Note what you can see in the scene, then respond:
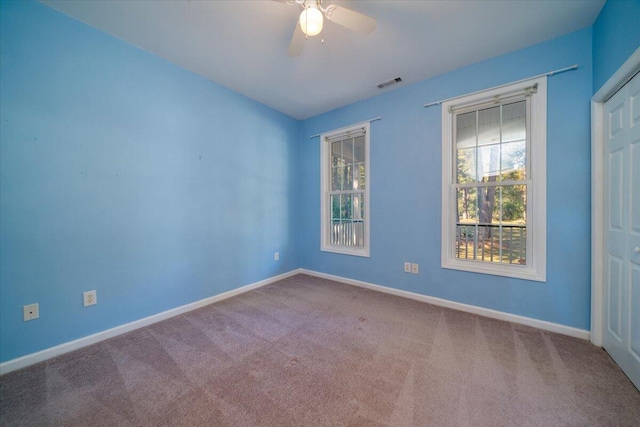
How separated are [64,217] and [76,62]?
4.19ft

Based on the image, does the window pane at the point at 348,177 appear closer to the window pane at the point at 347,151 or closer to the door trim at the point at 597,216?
the window pane at the point at 347,151

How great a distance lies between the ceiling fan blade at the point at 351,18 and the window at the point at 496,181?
1.51m

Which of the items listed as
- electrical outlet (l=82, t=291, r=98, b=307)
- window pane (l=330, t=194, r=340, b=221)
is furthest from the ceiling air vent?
electrical outlet (l=82, t=291, r=98, b=307)

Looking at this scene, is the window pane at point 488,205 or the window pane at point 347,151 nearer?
the window pane at point 488,205

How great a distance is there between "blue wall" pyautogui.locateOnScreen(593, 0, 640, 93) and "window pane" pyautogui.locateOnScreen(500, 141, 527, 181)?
0.61 metres

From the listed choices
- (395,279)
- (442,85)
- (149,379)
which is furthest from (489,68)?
(149,379)

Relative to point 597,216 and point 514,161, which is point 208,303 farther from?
point 597,216

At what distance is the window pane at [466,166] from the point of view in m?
2.50

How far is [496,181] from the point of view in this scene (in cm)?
237

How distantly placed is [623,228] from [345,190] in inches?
104

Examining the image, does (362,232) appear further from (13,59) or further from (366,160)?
(13,59)

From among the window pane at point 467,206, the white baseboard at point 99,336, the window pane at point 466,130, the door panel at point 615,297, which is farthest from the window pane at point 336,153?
the door panel at point 615,297

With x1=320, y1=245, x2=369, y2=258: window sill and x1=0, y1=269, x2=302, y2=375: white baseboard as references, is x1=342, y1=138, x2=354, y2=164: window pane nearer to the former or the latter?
x1=320, y1=245, x2=369, y2=258: window sill

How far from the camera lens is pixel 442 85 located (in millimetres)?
2574
